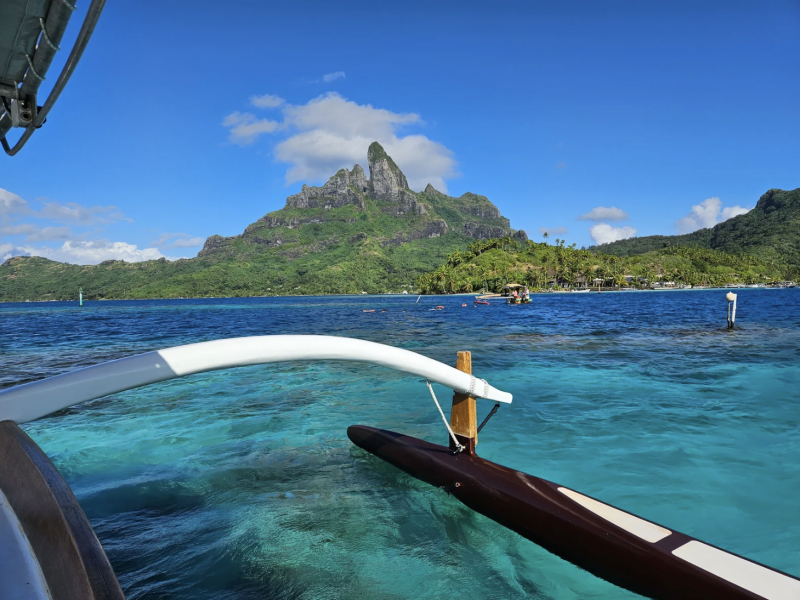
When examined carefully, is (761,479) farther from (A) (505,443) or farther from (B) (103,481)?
(B) (103,481)

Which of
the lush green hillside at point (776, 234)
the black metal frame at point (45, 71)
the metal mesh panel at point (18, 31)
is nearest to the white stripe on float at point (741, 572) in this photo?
the black metal frame at point (45, 71)

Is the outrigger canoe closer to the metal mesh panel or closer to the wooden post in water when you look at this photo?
the wooden post in water

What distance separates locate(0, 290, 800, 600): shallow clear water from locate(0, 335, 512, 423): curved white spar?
1710 mm

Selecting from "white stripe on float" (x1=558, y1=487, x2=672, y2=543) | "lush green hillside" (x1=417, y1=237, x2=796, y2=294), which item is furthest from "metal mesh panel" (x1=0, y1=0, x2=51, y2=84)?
"lush green hillside" (x1=417, y1=237, x2=796, y2=294)

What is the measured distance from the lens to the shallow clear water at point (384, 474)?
3.93 meters

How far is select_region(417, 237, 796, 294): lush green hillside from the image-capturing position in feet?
470

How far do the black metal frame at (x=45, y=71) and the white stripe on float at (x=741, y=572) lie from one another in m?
5.71

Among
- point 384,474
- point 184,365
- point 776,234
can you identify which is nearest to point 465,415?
point 384,474

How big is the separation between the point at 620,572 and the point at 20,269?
798ft

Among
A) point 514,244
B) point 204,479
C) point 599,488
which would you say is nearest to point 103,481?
point 204,479

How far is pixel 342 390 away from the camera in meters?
11.6

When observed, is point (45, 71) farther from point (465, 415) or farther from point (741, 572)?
point (741, 572)

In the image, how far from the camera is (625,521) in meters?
3.62

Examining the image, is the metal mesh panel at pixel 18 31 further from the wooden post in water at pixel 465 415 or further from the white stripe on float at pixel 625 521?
the white stripe on float at pixel 625 521
